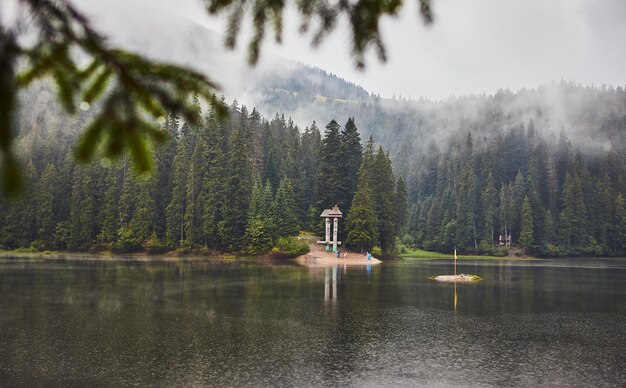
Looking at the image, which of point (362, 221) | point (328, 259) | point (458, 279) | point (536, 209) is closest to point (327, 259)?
point (328, 259)

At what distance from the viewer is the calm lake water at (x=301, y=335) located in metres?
14.0

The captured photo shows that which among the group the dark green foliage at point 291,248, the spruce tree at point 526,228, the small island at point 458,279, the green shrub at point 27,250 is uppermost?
the spruce tree at point 526,228

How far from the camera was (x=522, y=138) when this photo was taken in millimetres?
147625

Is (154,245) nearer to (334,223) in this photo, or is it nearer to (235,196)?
(235,196)

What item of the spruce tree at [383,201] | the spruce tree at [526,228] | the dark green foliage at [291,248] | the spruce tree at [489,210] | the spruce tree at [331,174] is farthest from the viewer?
the spruce tree at [489,210]

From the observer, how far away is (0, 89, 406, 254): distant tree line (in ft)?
236

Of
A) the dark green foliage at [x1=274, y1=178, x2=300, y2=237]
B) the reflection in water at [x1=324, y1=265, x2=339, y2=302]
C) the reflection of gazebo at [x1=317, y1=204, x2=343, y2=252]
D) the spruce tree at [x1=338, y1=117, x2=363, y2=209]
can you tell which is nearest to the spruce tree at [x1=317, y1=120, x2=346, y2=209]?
the spruce tree at [x1=338, y1=117, x2=363, y2=209]

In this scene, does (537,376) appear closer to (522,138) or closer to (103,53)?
(103,53)

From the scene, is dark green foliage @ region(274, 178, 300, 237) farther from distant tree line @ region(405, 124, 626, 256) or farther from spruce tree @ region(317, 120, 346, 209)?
distant tree line @ region(405, 124, 626, 256)

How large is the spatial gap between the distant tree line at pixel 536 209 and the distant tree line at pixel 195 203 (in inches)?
1521

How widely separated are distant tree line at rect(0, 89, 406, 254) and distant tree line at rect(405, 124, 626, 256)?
127ft

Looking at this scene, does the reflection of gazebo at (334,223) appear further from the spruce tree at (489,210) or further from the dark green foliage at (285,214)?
the spruce tree at (489,210)

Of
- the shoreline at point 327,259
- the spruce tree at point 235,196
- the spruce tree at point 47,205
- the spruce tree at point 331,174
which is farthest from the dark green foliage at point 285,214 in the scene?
the spruce tree at point 47,205

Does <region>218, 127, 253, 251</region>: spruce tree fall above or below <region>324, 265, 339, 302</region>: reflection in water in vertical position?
above
